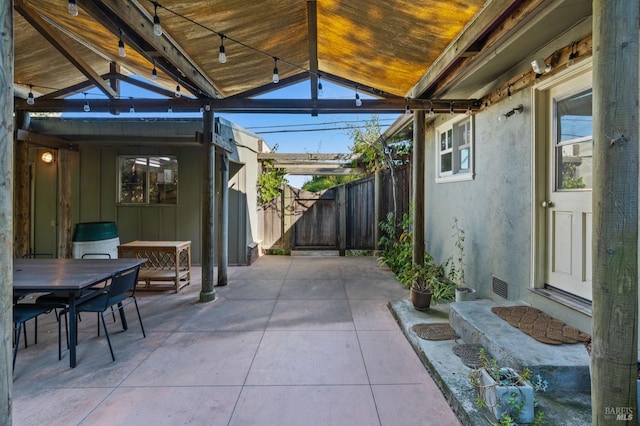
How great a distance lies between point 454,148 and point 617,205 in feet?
11.8

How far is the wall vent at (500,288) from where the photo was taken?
330 centimetres

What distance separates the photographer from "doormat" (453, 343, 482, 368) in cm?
229

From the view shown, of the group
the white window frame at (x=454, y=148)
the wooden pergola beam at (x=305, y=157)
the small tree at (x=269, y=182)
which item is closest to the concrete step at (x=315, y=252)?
the small tree at (x=269, y=182)

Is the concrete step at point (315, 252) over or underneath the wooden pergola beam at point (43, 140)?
underneath

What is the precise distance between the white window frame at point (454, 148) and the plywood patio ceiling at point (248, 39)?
3.23ft

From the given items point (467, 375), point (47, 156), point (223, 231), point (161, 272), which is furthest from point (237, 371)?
point (47, 156)

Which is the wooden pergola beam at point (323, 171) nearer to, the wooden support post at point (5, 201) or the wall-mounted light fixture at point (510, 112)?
the wall-mounted light fixture at point (510, 112)

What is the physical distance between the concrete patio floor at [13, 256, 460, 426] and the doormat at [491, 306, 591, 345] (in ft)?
3.02

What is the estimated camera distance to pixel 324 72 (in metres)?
4.40

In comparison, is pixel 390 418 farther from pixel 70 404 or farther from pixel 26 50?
pixel 26 50

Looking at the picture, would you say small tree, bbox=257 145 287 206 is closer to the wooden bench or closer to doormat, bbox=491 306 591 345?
the wooden bench

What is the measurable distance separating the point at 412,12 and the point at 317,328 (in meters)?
3.16

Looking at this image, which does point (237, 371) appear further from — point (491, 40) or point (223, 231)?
point (491, 40)

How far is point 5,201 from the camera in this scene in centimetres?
124
